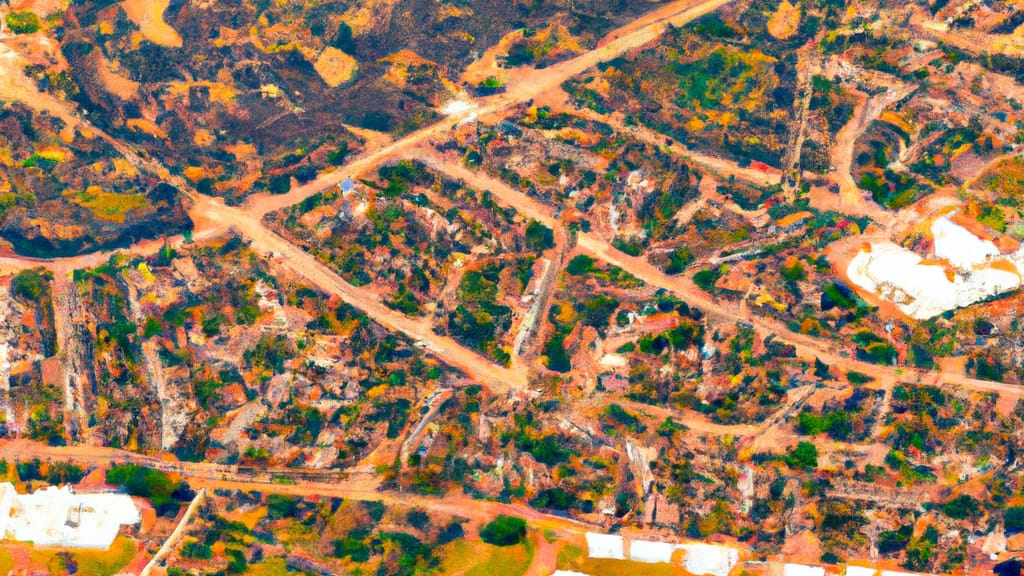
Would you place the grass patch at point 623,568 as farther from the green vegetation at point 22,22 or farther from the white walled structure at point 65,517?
the green vegetation at point 22,22

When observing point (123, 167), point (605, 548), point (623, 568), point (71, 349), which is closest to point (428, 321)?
point (605, 548)

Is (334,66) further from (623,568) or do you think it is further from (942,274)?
(942,274)

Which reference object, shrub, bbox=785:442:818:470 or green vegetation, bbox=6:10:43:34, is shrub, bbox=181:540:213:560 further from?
green vegetation, bbox=6:10:43:34

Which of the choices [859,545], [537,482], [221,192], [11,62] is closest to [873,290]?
[859,545]

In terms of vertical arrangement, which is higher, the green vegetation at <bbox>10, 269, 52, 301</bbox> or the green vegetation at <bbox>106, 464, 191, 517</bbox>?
the green vegetation at <bbox>10, 269, 52, 301</bbox>

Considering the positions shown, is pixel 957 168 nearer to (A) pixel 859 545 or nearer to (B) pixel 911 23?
(B) pixel 911 23

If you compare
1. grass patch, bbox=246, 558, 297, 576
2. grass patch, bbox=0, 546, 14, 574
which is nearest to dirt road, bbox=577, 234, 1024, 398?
grass patch, bbox=246, 558, 297, 576
